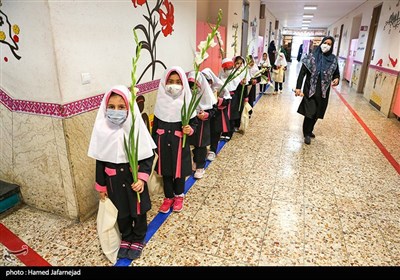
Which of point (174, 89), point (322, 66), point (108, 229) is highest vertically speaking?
point (322, 66)

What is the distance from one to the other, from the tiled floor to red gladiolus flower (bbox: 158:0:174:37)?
1712mm

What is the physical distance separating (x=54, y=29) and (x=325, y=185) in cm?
287

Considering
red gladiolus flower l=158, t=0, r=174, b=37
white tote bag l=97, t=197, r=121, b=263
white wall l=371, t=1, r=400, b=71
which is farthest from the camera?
white wall l=371, t=1, r=400, b=71

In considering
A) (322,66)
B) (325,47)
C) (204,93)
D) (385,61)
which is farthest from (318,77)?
(385,61)

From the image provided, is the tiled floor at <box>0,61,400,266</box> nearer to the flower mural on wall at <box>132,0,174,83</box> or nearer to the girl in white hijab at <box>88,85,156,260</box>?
the girl in white hijab at <box>88,85,156,260</box>

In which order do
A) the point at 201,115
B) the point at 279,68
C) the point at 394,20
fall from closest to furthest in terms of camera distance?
the point at 201,115 → the point at 394,20 → the point at 279,68

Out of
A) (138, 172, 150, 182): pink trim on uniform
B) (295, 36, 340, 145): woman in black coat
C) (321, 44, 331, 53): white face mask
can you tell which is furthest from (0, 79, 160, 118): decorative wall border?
(321, 44, 331, 53): white face mask

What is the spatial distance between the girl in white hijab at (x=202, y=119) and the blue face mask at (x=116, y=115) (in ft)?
3.46

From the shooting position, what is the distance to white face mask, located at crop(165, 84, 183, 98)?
209cm

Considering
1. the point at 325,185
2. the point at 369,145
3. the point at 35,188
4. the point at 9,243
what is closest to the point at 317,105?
the point at 369,145

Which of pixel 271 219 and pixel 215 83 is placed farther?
pixel 215 83

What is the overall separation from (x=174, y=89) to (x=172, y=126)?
30cm

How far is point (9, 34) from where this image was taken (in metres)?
1.89

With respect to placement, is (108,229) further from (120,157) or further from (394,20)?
(394,20)
